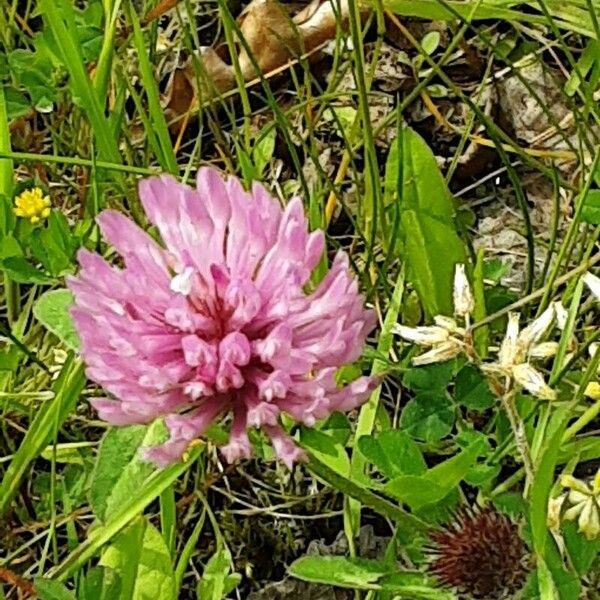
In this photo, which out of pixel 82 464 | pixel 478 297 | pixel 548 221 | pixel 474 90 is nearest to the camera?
pixel 478 297

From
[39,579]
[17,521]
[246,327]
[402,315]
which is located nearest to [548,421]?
[402,315]

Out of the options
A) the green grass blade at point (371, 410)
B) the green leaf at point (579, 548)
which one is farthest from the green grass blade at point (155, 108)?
the green leaf at point (579, 548)

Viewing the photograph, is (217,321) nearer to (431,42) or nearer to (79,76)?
(79,76)

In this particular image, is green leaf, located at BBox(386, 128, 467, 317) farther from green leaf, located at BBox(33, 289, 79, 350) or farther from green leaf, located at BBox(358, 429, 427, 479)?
green leaf, located at BBox(33, 289, 79, 350)

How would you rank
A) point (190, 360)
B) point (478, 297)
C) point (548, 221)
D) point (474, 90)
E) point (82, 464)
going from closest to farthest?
point (190, 360), point (478, 297), point (82, 464), point (548, 221), point (474, 90)

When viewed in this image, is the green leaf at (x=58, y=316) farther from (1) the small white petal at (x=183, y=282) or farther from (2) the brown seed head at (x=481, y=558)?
(2) the brown seed head at (x=481, y=558)

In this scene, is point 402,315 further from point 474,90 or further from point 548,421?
point 474,90
